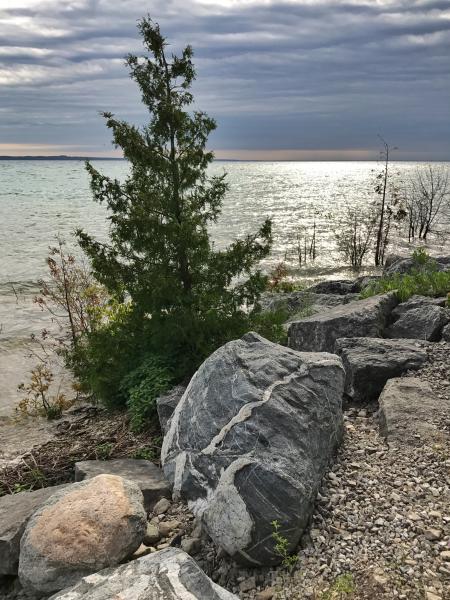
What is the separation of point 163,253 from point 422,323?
426cm

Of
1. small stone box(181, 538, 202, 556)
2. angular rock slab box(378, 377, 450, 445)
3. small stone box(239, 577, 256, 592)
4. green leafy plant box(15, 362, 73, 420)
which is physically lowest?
green leafy plant box(15, 362, 73, 420)

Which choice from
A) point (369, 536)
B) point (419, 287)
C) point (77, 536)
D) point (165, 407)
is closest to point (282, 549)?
point (369, 536)

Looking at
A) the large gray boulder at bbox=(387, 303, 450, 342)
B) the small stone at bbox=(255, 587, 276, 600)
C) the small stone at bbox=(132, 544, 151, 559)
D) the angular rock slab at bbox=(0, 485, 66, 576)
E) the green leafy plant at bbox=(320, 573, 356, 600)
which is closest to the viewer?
the green leafy plant at bbox=(320, 573, 356, 600)

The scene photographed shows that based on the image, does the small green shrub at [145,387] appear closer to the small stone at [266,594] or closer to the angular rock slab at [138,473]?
the angular rock slab at [138,473]

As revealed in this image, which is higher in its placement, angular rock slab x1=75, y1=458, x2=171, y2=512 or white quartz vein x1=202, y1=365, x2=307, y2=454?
white quartz vein x1=202, y1=365, x2=307, y2=454

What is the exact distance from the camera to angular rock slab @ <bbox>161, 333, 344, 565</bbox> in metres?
4.27

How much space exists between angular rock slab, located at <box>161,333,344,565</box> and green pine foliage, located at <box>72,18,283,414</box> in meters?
1.52

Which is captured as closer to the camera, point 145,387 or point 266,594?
point 266,594

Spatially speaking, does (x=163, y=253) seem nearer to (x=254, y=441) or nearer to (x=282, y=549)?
(x=254, y=441)

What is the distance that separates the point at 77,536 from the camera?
434 centimetres

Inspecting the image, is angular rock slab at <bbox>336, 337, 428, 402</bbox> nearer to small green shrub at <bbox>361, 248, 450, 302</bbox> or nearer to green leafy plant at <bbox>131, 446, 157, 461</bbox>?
small green shrub at <bbox>361, 248, 450, 302</bbox>

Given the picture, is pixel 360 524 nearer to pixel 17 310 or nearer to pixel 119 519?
pixel 119 519

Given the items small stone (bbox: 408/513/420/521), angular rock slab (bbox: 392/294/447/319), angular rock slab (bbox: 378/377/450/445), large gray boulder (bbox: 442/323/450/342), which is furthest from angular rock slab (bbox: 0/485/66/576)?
angular rock slab (bbox: 392/294/447/319)

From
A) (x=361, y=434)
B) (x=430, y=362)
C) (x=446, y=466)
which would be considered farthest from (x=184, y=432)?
(x=430, y=362)
